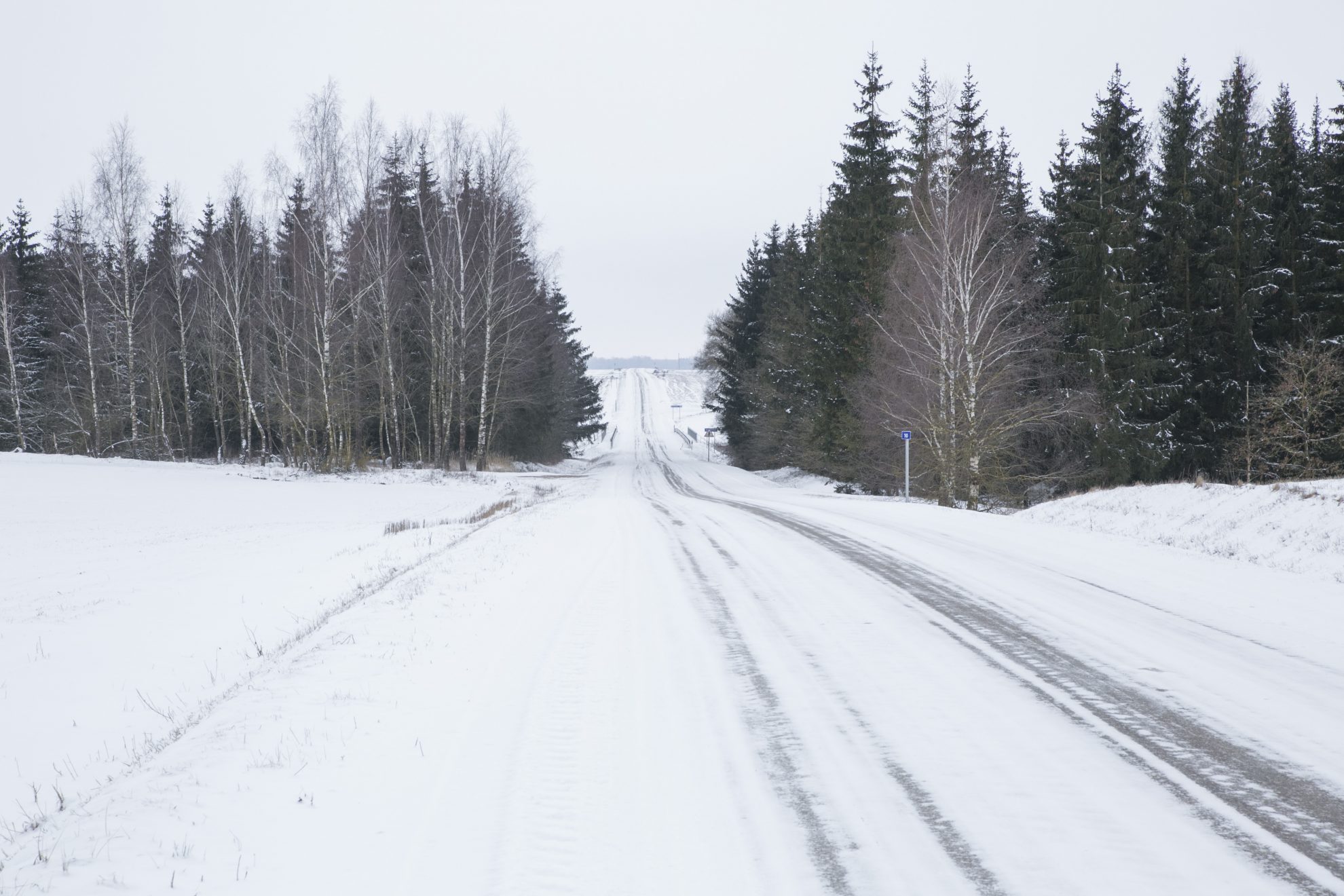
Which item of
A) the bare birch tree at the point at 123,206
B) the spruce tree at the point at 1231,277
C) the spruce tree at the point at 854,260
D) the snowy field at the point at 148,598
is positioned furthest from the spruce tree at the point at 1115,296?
the bare birch tree at the point at 123,206

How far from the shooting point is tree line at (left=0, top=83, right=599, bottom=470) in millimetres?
31812

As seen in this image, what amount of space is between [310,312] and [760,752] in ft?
115

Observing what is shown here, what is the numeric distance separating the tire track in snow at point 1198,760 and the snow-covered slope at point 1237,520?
16.7ft

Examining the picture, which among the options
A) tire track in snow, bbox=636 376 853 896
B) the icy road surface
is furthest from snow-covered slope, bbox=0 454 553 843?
tire track in snow, bbox=636 376 853 896

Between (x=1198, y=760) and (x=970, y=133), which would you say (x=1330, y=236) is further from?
(x=1198, y=760)

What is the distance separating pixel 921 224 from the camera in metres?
24.2

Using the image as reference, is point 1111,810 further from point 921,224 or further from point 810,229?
point 810,229

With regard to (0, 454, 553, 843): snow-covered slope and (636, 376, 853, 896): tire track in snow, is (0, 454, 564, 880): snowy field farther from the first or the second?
(636, 376, 853, 896): tire track in snow

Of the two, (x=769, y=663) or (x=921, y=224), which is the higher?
(x=921, y=224)

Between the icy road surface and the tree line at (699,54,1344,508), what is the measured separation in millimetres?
14653

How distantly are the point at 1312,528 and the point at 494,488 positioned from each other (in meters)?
24.0

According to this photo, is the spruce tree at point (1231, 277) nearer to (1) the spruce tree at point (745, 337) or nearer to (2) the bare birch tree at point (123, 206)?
(1) the spruce tree at point (745, 337)

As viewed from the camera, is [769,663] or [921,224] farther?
[921,224]

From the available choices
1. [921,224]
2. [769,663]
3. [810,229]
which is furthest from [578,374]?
[769,663]
